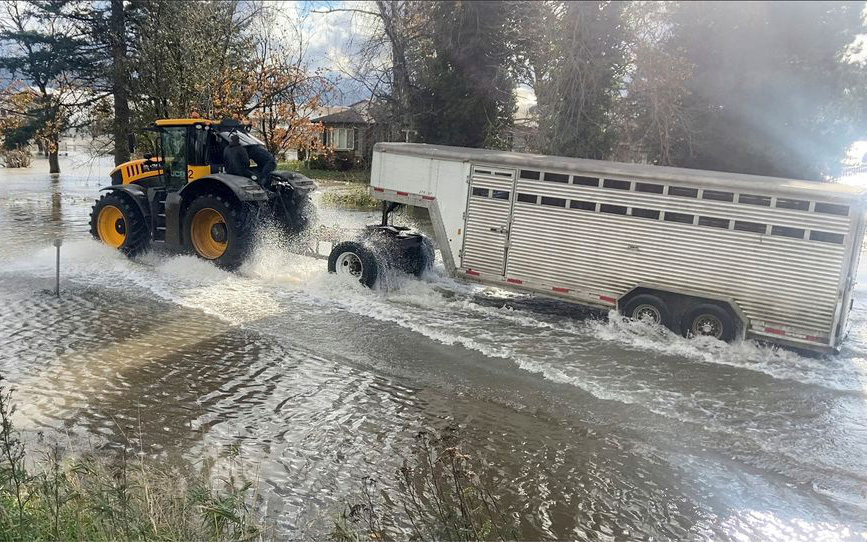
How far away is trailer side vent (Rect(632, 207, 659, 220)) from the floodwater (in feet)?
5.10

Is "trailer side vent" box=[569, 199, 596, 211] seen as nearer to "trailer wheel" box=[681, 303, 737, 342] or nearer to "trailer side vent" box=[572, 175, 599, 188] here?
"trailer side vent" box=[572, 175, 599, 188]

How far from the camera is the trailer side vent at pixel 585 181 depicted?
31.8ft

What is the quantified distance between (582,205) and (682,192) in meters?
1.40

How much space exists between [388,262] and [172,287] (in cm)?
367

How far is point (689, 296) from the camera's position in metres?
9.35

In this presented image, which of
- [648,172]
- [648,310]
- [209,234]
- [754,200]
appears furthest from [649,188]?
→ [209,234]

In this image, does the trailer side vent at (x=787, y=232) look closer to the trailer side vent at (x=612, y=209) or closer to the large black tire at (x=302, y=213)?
the trailer side vent at (x=612, y=209)

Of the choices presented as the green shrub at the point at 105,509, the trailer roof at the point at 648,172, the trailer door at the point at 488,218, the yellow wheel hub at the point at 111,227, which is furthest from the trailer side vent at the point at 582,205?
the yellow wheel hub at the point at 111,227

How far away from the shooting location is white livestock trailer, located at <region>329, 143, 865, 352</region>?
27.8ft

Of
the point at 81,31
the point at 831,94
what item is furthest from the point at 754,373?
the point at 81,31

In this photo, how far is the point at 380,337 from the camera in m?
9.19

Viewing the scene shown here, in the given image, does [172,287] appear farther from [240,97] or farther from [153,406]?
[240,97]

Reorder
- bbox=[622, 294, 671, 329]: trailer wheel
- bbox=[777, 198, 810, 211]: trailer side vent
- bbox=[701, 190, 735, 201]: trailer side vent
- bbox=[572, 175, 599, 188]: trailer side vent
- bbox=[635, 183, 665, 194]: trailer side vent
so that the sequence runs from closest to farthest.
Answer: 1. bbox=[777, 198, 810, 211]: trailer side vent
2. bbox=[701, 190, 735, 201]: trailer side vent
3. bbox=[635, 183, 665, 194]: trailer side vent
4. bbox=[622, 294, 671, 329]: trailer wheel
5. bbox=[572, 175, 599, 188]: trailer side vent

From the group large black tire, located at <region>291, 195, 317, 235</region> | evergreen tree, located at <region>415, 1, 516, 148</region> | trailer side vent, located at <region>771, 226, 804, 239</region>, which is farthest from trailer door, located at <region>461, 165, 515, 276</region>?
evergreen tree, located at <region>415, 1, 516, 148</region>
